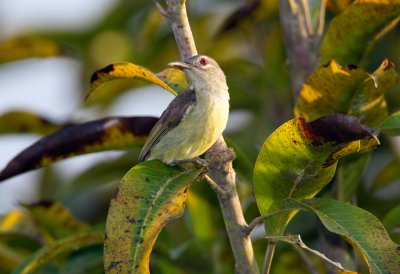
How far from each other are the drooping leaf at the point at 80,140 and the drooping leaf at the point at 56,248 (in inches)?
12.8

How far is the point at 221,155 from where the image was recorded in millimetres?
2648

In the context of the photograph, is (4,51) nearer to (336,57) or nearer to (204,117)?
(204,117)

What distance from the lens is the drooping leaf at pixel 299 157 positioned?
247 centimetres

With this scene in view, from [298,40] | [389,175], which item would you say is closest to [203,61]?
[298,40]

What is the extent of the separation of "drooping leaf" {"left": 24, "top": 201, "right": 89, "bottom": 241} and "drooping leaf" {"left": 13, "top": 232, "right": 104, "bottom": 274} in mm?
261

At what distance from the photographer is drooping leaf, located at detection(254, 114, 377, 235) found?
8.10 feet

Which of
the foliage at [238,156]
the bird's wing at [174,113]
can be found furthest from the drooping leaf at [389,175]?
the bird's wing at [174,113]

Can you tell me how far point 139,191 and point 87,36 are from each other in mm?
2798

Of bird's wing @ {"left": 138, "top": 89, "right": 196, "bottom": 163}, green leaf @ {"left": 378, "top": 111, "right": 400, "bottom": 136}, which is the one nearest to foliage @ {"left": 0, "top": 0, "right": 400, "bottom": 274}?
green leaf @ {"left": 378, "top": 111, "right": 400, "bottom": 136}

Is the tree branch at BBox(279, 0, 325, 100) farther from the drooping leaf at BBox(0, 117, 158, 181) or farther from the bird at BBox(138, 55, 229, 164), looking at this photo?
the drooping leaf at BBox(0, 117, 158, 181)

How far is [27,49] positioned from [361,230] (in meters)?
2.56

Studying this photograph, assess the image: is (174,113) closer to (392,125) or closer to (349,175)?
(349,175)

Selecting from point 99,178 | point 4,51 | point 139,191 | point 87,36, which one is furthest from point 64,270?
point 87,36

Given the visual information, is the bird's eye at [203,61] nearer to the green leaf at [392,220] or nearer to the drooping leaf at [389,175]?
the drooping leaf at [389,175]
